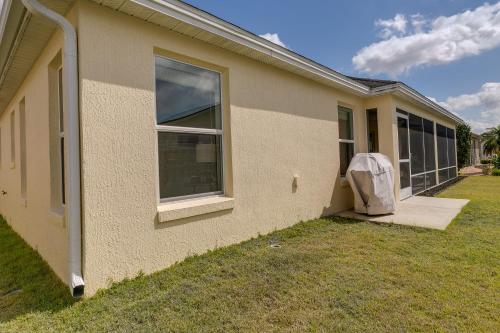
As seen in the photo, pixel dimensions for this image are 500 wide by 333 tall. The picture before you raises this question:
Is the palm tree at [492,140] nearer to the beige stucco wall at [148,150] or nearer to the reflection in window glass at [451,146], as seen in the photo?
the reflection in window glass at [451,146]

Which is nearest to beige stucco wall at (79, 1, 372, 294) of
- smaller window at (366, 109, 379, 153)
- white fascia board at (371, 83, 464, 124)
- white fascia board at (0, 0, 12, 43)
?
white fascia board at (0, 0, 12, 43)

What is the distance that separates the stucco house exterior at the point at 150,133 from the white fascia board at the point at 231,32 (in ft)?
0.06

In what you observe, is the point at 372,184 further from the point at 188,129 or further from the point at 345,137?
the point at 188,129

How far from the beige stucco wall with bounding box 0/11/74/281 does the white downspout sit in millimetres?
360

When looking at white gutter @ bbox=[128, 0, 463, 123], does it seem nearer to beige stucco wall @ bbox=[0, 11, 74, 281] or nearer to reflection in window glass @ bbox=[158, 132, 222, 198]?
beige stucco wall @ bbox=[0, 11, 74, 281]

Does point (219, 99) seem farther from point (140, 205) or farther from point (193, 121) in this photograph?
point (140, 205)

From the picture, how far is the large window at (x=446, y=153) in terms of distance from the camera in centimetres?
1352

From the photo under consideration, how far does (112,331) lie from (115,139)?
2.08 m

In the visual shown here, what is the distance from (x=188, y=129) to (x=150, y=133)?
2.27 ft

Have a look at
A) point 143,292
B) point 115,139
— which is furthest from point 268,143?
point 143,292

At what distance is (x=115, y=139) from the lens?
130 inches

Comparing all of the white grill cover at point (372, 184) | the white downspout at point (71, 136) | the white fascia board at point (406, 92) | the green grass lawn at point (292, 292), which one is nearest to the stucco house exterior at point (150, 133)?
the white downspout at point (71, 136)

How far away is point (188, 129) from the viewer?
421 centimetres

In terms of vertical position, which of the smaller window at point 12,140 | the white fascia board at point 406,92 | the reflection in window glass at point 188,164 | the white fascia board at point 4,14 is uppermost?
the white fascia board at point 406,92
